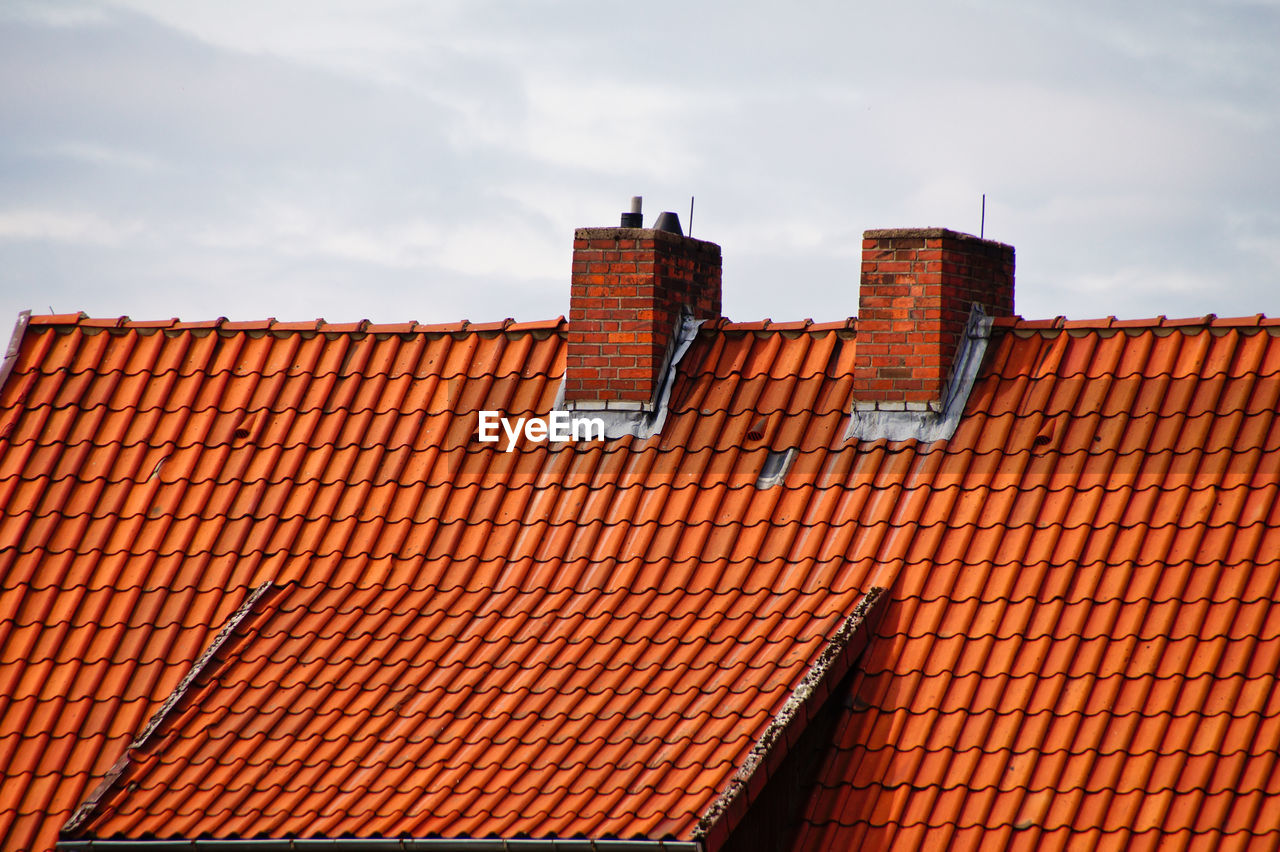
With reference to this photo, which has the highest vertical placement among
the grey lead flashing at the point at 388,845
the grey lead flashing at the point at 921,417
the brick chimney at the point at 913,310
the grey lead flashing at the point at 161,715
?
the brick chimney at the point at 913,310

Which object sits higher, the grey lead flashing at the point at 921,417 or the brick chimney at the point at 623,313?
the brick chimney at the point at 623,313

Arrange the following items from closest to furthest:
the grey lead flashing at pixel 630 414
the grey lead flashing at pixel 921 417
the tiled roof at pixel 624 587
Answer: the tiled roof at pixel 624 587 → the grey lead flashing at pixel 921 417 → the grey lead flashing at pixel 630 414

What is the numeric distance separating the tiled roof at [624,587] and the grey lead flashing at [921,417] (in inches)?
3.6

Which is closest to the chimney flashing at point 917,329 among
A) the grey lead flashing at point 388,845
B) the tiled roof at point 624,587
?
the tiled roof at point 624,587

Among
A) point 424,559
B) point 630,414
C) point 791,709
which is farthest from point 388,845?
point 630,414

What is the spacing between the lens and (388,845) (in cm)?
738

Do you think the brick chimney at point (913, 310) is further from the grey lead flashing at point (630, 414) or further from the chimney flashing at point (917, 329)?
the grey lead flashing at point (630, 414)

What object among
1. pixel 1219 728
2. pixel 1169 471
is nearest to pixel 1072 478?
pixel 1169 471

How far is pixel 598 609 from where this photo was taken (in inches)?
352

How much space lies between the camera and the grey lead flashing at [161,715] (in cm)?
799

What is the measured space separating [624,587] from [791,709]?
1699 millimetres

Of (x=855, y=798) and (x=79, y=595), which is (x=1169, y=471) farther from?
(x=79, y=595)

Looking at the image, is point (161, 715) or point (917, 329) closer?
point (161, 715)

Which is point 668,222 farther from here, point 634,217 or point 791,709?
point 791,709
